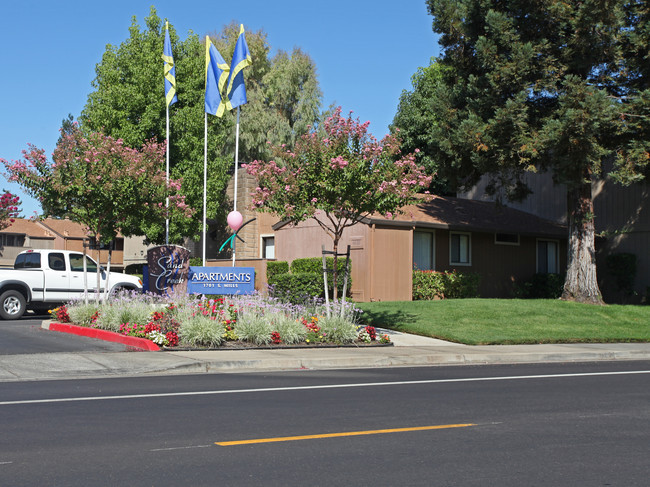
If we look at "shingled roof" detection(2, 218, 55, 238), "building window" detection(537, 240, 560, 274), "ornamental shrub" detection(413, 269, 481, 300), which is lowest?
"ornamental shrub" detection(413, 269, 481, 300)

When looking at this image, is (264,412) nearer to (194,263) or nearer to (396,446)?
(396,446)

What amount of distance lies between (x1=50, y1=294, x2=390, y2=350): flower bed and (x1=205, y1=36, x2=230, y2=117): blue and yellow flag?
866 centimetres

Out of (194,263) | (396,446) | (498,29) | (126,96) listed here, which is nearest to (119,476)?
(396,446)

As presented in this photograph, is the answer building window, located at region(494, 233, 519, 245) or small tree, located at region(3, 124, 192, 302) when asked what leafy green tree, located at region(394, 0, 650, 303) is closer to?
building window, located at region(494, 233, 519, 245)

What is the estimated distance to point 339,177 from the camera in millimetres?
15977

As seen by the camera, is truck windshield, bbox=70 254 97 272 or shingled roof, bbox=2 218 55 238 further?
shingled roof, bbox=2 218 55 238

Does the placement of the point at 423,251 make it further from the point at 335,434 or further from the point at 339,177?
the point at 335,434

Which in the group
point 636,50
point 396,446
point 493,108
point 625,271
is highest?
point 636,50

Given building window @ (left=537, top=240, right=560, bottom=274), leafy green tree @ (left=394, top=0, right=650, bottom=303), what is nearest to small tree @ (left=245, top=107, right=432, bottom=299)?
leafy green tree @ (left=394, top=0, right=650, bottom=303)

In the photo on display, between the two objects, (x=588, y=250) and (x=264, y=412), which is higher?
(x=588, y=250)

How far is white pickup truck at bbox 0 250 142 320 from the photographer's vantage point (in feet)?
69.9

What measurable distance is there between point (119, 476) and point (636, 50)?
23420 millimetres

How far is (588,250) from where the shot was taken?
2548 centimetres

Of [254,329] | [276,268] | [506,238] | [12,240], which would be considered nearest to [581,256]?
[506,238]
